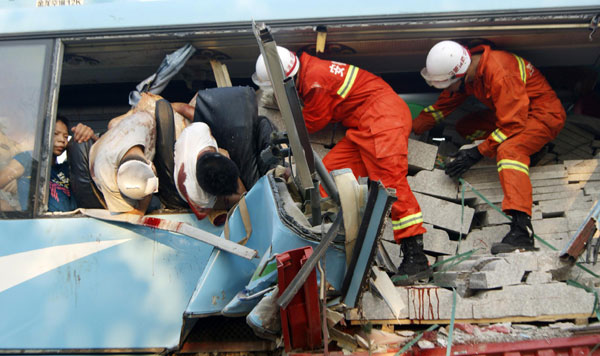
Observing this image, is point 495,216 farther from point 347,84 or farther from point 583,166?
point 347,84

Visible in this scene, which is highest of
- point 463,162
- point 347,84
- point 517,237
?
point 347,84

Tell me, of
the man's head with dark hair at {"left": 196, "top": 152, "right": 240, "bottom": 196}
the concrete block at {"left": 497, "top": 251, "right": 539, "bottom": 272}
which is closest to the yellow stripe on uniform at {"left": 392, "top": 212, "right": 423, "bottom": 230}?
the concrete block at {"left": 497, "top": 251, "right": 539, "bottom": 272}

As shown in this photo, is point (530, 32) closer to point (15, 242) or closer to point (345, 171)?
point (345, 171)

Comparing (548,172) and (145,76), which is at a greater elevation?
(145,76)

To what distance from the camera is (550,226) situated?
3.71 m

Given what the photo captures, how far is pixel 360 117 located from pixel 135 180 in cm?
162

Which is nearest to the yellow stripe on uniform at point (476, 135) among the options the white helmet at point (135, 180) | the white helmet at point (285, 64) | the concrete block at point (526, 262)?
the white helmet at point (285, 64)

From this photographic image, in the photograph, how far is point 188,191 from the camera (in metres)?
2.98

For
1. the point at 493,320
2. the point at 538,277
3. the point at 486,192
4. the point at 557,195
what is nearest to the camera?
the point at 493,320

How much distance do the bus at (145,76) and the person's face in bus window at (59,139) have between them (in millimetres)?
393

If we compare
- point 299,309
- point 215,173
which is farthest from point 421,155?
point 299,309

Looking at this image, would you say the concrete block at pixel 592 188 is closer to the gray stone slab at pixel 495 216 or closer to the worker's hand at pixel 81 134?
the gray stone slab at pixel 495 216

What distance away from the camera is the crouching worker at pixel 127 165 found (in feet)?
9.76

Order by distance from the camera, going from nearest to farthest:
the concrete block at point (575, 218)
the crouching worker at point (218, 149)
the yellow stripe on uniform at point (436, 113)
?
the crouching worker at point (218, 149), the concrete block at point (575, 218), the yellow stripe on uniform at point (436, 113)
